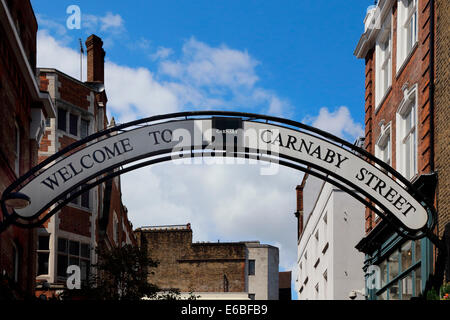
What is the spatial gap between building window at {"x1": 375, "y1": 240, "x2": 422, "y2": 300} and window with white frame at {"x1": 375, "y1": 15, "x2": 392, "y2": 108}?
4.50 metres

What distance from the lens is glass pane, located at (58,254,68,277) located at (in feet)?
102

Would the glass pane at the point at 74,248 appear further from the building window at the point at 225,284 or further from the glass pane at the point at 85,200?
the building window at the point at 225,284

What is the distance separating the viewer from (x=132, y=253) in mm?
29469

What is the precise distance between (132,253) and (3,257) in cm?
1167

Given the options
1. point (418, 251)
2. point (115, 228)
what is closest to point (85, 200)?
point (115, 228)

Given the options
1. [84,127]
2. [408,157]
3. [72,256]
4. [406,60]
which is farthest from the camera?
[84,127]

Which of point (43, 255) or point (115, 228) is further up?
point (115, 228)

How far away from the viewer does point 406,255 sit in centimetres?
2036

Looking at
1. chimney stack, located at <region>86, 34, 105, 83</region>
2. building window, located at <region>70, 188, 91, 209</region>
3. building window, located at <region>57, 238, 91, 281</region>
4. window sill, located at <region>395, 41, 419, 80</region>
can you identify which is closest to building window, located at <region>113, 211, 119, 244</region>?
chimney stack, located at <region>86, 34, 105, 83</region>

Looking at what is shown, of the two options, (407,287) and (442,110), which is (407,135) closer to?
(442,110)

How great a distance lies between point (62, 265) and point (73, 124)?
5.37m
